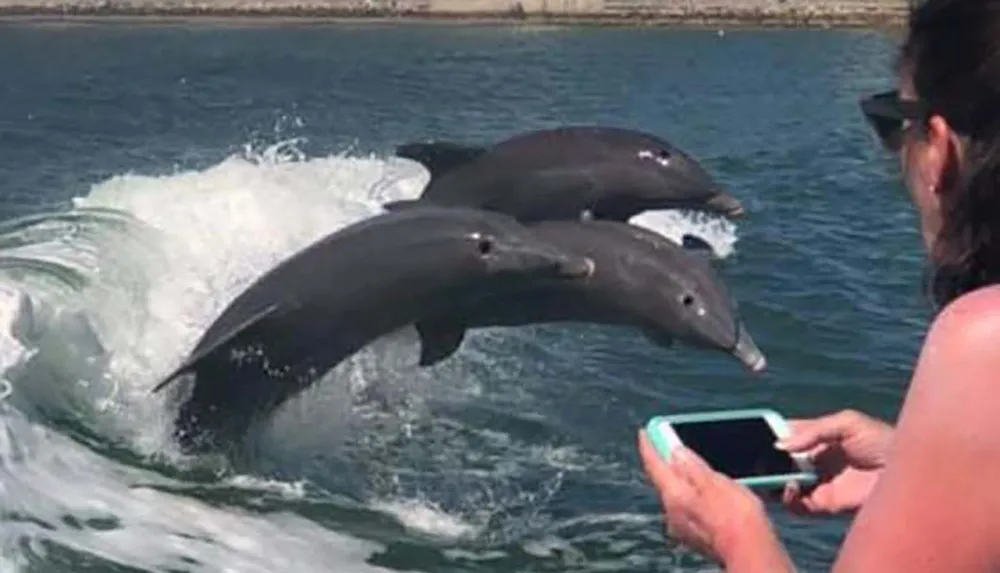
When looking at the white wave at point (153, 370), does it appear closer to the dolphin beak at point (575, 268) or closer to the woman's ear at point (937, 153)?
the dolphin beak at point (575, 268)

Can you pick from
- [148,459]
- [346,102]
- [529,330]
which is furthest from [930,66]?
[346,102]

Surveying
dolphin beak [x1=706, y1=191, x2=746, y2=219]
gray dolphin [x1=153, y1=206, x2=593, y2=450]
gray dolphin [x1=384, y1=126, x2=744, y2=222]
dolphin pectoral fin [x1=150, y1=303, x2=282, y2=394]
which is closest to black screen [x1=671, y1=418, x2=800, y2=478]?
gray dolphin [x1=153, y1=206, x2=593, y2=450]

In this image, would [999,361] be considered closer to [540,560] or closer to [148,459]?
[540,560]

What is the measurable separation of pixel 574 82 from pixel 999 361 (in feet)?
117

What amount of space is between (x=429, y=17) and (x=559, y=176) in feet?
180

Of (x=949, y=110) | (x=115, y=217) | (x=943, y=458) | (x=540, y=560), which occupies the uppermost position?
(x=949, y=110)

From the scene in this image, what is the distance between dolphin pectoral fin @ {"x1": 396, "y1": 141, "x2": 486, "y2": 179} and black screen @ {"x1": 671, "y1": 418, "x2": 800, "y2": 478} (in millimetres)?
5747

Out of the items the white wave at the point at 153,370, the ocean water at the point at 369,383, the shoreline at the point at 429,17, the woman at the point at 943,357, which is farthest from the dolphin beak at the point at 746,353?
the shoreline at the point at 429,17

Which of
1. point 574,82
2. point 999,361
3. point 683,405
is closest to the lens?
point 999,361

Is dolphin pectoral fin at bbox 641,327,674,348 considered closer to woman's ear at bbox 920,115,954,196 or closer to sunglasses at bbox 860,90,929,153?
sunglasses at bbox 860,90,929,153

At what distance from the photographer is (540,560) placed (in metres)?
7.66

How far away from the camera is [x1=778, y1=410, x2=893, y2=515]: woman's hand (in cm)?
304

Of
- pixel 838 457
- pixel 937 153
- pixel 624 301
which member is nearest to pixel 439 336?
pixel 624 301

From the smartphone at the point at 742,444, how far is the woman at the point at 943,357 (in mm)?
234
